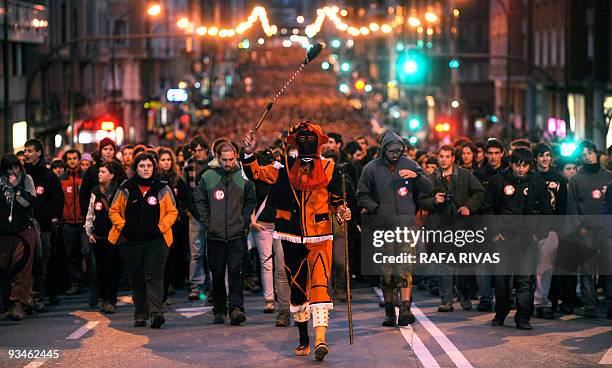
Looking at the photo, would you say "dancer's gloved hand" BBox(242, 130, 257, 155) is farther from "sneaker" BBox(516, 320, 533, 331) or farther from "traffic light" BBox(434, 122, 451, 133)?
"traffic light" BBox(434, 122, 451, 133)

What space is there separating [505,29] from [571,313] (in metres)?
53.1

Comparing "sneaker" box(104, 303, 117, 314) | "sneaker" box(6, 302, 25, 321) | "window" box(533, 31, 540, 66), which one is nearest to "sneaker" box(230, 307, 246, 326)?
"sneaker" box(104, 303, 117, 314)

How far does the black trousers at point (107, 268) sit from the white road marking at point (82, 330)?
0.98 meters

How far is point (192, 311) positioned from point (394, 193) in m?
3.18

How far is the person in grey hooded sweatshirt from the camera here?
15.0 meters

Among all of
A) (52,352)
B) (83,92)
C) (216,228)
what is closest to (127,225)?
(216,228)

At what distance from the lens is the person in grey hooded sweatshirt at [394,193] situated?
A: 1502 cm

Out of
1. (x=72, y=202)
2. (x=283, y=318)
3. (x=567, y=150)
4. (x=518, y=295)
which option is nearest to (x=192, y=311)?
(x=283, y=318)

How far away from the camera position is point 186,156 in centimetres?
2047

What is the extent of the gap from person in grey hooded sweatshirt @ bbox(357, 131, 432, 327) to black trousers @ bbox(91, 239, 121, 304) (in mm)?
3274

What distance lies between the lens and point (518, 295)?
1485cm

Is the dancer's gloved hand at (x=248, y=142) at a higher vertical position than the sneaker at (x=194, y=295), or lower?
higher

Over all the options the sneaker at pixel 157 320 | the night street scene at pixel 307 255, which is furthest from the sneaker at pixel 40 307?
the sneaker at pixel 157 320

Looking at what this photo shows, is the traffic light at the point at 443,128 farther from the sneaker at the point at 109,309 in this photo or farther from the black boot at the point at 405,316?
the black boot at the point at 405,316
